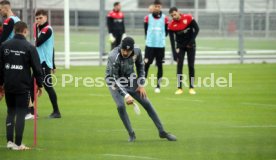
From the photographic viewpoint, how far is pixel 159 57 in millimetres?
21859

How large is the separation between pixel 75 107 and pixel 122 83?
5.19 meters

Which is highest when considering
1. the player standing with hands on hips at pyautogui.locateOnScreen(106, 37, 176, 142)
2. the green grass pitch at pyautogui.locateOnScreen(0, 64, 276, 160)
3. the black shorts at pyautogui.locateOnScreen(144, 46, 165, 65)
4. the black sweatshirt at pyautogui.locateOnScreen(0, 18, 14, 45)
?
the black sweatshirt at pyautogui.locateOnScreen(0, 18, 14, 45)

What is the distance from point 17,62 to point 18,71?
14 cm

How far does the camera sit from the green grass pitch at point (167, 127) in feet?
39.7

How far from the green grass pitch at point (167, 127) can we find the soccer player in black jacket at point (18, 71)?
54 centimetres

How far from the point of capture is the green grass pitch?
39.7ft

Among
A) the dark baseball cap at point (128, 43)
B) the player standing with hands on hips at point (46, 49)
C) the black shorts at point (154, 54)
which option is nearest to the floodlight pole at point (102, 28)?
the black shorts at point (154, 54)

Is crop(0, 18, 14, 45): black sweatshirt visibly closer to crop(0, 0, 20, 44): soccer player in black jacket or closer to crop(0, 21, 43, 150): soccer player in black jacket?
crop(0, 0, 20, 44): soccer player in black jacket

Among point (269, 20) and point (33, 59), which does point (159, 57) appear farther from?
point (269, 20)

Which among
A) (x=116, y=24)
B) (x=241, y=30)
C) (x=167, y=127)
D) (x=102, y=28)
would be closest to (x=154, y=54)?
(x=167, y=127)

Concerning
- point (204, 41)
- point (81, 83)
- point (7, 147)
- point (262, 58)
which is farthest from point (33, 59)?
point (204, 41)

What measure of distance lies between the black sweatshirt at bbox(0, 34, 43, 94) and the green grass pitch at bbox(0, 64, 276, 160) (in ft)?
3.41

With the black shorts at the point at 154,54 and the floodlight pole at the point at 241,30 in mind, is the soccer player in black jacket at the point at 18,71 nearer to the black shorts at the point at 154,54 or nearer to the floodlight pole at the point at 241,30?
the black shorts at the point at 154,54

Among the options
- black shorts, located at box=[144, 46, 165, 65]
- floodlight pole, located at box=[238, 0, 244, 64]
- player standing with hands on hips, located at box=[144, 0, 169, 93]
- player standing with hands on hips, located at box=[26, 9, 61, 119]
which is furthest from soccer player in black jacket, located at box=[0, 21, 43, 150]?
floodlight pole, located at box=[238, 0, 244, 64]
